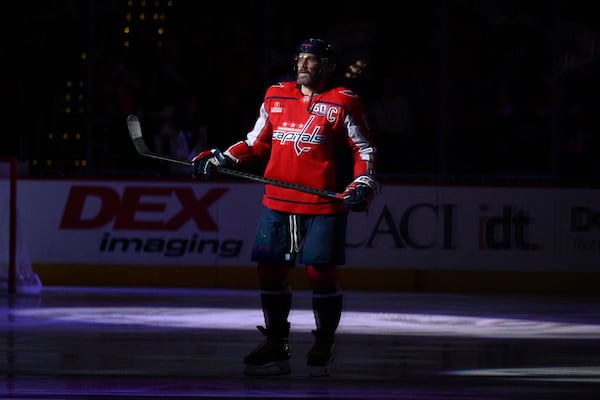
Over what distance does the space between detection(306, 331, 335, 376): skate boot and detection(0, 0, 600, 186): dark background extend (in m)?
9.05

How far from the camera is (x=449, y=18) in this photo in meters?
18.1

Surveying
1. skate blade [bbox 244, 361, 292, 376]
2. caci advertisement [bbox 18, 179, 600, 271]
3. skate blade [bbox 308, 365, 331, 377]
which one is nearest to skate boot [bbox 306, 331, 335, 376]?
skate blade [bbox 308, 365, 331, 377]

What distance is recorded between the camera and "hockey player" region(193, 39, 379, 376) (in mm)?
8391

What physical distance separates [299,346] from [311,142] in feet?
6.77

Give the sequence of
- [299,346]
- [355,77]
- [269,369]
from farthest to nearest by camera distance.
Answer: [355,77] → [299,346] → [269,369]

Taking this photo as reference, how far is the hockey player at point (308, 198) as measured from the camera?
839 cm

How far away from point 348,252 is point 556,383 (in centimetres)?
781

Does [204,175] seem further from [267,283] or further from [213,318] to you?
[213,318]

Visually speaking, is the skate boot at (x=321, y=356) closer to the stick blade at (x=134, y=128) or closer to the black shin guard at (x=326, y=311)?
the black shin guard at (x=326, y=311)

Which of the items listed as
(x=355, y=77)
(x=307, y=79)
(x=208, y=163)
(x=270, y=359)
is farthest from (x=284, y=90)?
(x=355, y=77)

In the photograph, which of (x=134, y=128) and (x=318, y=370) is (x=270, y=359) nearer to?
(x=318, y=370)

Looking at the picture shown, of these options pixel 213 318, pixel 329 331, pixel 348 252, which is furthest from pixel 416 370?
pixel 348 252

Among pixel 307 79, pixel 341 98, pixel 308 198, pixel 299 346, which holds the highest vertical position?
pixel 307 79

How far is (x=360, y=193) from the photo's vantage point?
327 inches
